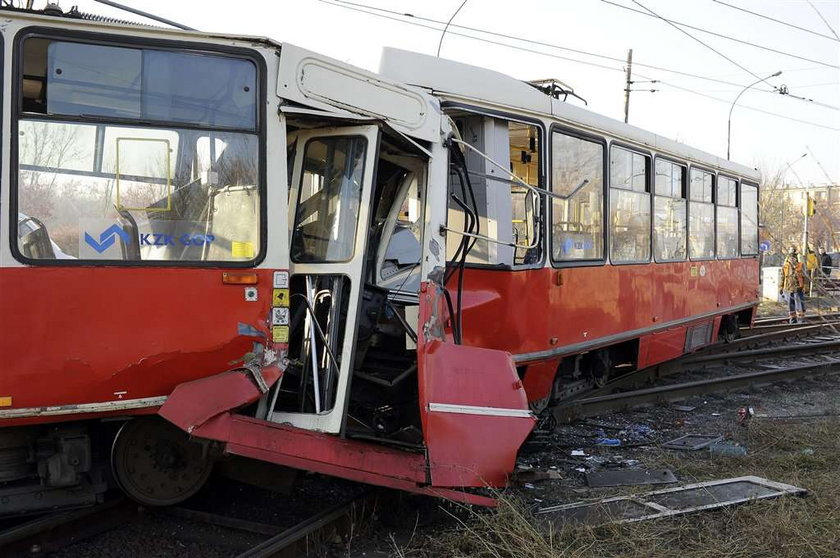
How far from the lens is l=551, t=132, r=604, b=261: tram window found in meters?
7.09

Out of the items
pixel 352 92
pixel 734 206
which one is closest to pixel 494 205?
pixel 352 92

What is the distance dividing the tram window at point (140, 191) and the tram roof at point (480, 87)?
2.19m

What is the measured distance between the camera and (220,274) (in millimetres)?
4156

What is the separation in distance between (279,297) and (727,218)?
930cm

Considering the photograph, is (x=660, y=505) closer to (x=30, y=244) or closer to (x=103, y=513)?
(x=103, y=513)

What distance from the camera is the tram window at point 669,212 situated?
9.07m

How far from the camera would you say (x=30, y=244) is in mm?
3758

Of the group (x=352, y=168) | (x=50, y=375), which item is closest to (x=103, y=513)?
(x=50, y=375)

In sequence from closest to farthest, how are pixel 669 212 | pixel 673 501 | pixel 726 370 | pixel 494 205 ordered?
pixel 673 501 < pixel 494 205 < pixel 669 212 < pixel 726 370

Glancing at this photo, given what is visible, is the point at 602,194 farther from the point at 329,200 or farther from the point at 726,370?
the point at 726,370

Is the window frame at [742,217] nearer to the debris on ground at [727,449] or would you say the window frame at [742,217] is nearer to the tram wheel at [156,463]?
the debris on ground at [727,449]

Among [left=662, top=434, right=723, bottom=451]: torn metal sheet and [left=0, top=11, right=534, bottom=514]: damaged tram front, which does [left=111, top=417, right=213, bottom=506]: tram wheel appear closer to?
[left=0, top=11, right=534, bottom=514]: damaged tram front

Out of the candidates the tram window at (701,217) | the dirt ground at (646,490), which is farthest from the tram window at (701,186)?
the dirt ground at (646,490)

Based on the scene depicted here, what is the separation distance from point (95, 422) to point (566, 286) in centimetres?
440
